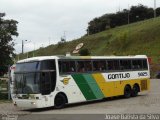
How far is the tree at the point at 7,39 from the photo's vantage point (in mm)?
39656

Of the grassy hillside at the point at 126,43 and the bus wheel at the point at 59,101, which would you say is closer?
the bus wheel at the point at 59,101

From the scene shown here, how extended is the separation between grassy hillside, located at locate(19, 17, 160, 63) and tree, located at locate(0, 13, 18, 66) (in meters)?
48.3

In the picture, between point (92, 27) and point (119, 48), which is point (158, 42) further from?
point (92, 27)

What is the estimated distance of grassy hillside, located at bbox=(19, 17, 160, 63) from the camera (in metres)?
96.4

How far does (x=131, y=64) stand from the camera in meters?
32.1

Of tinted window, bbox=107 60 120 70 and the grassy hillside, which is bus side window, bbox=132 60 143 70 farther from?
the grassy hillside

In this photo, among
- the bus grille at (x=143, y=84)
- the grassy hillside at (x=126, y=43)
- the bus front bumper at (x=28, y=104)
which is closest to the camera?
the bus front bumper at (x=28, y=104)

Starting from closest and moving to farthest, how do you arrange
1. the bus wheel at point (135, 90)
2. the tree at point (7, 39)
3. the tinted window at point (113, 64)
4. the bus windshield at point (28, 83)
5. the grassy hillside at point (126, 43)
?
the bus windshield at point (28, 83) < the tinted window at point (113, 64) < the bus wheel at point (135, 90) < the tree at point (7, 39) < the grassy hillside at point (126, 43)

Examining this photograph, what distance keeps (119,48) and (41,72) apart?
80.6 metres

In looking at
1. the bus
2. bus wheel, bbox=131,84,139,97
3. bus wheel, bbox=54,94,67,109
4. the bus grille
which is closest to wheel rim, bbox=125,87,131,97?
the bus

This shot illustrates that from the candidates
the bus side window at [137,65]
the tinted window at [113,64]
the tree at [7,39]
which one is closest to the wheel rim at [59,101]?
the tinted window at [113,64]

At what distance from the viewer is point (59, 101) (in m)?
25.8

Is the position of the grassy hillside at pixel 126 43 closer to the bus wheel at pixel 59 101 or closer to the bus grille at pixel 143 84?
the bus grille at pixel 143 84

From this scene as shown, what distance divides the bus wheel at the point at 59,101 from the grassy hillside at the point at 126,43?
60.5m
